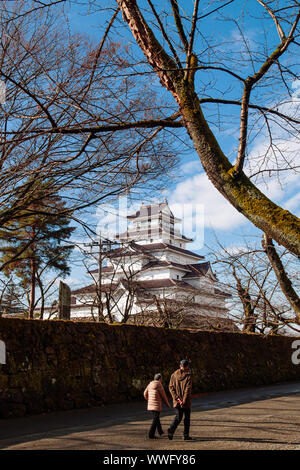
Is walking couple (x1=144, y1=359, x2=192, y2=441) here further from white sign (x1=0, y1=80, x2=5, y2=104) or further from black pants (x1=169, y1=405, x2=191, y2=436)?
white sign (x1=0, y1=80, x2=5, y2=104)

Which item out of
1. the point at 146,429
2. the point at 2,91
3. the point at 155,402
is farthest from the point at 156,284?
the point at 155,402

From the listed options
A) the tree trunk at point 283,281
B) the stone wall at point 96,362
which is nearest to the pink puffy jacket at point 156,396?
the tree trunk at point 283,281

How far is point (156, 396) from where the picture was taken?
8.03 m

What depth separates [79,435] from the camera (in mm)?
8070

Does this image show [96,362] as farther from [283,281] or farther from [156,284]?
[156,284]

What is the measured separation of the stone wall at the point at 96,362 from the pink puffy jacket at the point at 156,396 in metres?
3.98

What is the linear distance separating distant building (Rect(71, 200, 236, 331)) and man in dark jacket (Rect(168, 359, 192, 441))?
12.5 meters

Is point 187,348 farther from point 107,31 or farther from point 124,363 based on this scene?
point 107,31

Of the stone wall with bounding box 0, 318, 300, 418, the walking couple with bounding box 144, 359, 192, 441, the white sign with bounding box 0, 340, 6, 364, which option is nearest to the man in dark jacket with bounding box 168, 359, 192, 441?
the walking couple with bounding box 144, 359, 192, 441

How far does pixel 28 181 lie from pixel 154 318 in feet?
49.8

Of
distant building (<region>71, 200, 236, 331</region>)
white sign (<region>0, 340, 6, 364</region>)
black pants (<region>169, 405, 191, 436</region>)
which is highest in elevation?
distant building (<region>71, 200, 236, 331</region>)

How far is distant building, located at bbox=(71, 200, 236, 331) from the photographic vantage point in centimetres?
2483

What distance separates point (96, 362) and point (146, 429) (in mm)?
4597
